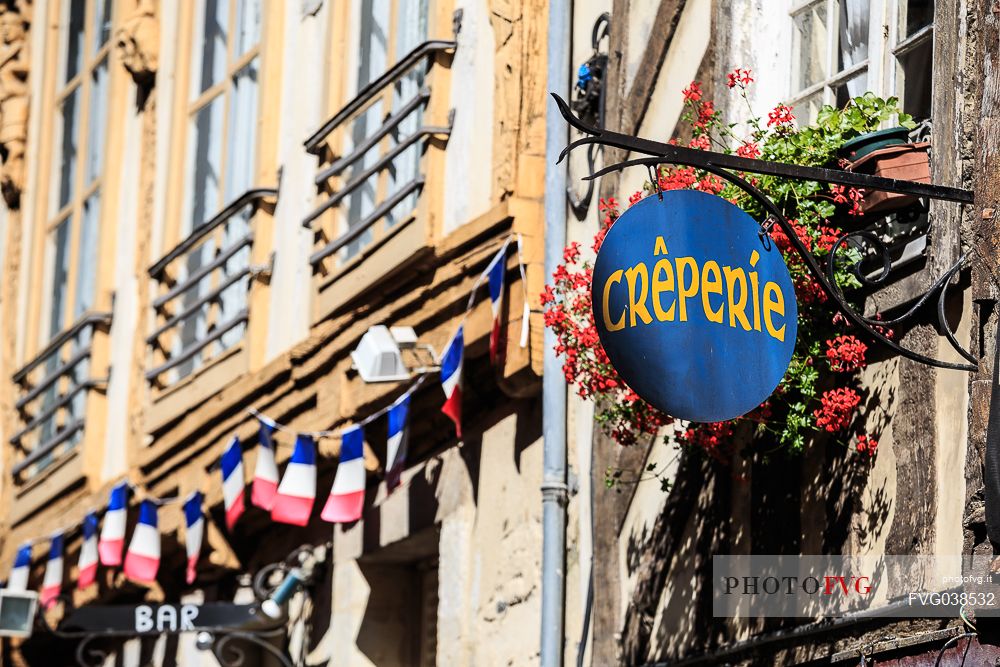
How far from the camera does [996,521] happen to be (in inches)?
205

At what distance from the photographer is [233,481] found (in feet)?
32.2

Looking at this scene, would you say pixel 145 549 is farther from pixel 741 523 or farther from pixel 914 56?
pixel 914 56

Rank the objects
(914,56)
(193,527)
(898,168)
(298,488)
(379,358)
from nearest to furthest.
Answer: (898,168) → (914,56) → (379,358) → (298,488) → (193,527)

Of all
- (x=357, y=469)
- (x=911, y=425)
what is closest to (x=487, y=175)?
(x=357, y=469)

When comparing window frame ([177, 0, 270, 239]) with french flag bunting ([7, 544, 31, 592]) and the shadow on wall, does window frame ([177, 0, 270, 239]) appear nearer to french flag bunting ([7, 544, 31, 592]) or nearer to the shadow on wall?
french flag bunting ([7, 544, 31, 592])

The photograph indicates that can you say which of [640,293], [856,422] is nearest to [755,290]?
[640,293]

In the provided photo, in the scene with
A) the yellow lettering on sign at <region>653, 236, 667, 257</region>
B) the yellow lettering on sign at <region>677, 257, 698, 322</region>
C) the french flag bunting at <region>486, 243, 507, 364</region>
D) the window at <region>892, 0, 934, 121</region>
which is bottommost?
the yellow lettering on sign at <region>677, 257, 698, 322</region>

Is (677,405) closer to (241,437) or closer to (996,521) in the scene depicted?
(996,521)

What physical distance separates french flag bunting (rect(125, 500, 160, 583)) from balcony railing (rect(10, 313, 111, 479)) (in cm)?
175

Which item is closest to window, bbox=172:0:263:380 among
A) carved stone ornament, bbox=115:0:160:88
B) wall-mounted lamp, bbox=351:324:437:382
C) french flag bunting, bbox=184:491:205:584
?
carved stone ornament, bbox=115:0:160:88

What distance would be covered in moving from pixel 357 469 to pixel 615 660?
6.45 ft

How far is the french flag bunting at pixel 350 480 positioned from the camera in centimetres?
884

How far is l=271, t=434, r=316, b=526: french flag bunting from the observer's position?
9.13 meters

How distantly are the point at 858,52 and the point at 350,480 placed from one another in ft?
10.7
